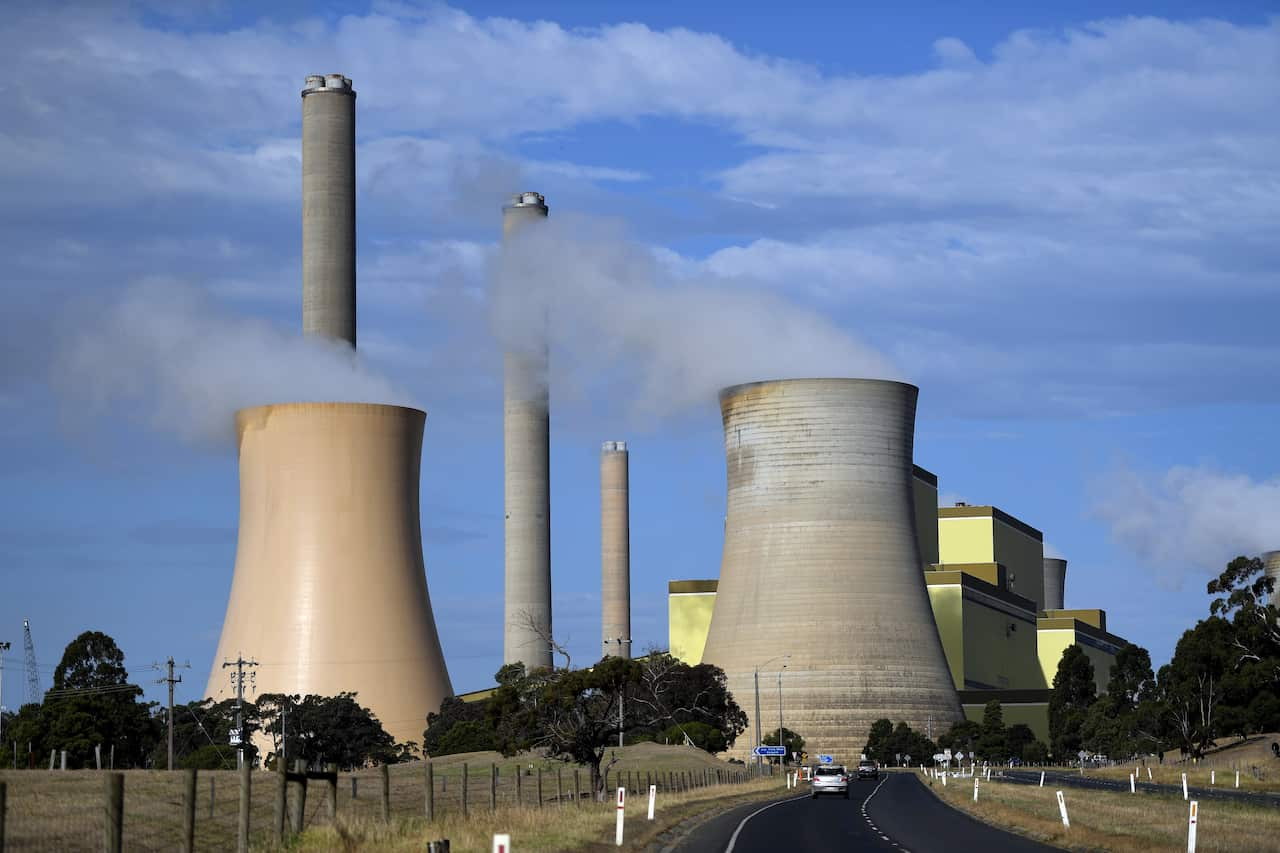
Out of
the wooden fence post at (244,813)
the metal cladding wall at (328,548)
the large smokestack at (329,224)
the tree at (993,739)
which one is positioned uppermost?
the large smokestack at (329,224)

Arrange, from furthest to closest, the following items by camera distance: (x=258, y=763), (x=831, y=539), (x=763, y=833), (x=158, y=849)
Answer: (x=831, y=539), (x=258, y=763), (x=763, y=833), (x=158, y=849)

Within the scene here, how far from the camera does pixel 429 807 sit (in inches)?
831

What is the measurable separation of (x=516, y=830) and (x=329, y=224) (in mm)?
58081

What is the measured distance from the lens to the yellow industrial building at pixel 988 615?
128125 mm

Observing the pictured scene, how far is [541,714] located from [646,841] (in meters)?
16.6

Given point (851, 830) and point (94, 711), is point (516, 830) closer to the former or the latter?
point (851, 830)

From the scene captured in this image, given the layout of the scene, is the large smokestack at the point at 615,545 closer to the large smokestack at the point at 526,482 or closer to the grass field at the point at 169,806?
the large smokestack at the point at 526,482

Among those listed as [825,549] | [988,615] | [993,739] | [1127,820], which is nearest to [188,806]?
[1127,820]

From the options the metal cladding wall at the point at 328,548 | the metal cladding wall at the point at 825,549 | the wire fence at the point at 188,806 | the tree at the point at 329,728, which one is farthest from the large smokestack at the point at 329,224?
the wire fence at the point at 188,806

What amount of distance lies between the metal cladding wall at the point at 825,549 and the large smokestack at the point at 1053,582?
10136 cm

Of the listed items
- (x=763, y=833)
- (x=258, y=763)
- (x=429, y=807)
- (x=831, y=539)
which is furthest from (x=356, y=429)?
(x=429, y=807)

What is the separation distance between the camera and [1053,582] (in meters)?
191

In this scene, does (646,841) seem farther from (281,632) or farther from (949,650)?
(949,650)

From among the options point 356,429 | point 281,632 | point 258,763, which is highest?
point 356,429
